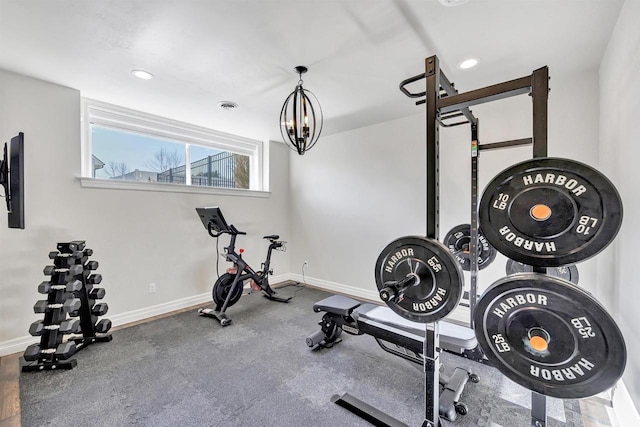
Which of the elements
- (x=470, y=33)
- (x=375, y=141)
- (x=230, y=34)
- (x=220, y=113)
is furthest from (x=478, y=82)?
(x=220, y=113)

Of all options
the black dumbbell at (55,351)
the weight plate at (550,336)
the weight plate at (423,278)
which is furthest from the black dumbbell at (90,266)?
the weight plate at (550,336)

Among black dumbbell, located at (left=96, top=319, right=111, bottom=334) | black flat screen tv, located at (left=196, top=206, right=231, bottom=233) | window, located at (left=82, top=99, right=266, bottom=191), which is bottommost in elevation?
black dumbbell, located at (left=96, top=319, right=111, bottom=334)

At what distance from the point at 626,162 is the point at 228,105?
3553 mm

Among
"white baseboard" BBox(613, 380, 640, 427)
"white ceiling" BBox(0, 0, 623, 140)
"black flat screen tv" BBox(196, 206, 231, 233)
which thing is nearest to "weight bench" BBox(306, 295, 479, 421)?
"white baseboard" BBox(613, 380, 640, 427)

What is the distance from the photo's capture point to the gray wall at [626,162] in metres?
1.57

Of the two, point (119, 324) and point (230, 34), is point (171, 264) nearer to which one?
point (119, 324)

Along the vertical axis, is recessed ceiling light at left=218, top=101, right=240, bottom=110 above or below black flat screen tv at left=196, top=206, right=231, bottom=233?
above

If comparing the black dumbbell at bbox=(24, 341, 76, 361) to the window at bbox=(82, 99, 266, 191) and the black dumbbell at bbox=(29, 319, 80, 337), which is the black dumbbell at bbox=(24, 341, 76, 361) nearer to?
the black dumbbell at bbox=(29, 319, 80, 337)

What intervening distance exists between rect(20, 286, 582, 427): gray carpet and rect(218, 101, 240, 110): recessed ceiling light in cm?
260

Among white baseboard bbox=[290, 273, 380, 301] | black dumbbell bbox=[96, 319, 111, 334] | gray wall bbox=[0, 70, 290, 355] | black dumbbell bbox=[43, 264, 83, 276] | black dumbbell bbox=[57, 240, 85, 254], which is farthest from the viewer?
white baseboard bbox=[290, 273, 380, 301]

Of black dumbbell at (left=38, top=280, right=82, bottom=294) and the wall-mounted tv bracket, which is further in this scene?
black dumbbell at (left=38, top=280, right=82, bottom=294)

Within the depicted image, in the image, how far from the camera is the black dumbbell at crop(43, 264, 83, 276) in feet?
7.93

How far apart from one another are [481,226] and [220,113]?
11.2ft

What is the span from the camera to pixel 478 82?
9.14ft
